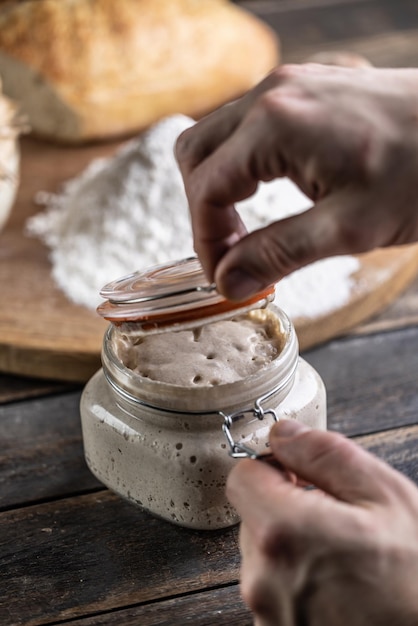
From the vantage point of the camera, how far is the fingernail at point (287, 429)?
0.60 meters

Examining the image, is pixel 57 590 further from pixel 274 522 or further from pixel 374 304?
pixel 374 304

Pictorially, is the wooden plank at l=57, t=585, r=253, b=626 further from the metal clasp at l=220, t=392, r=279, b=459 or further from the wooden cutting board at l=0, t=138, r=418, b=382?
the wooden cutting board at l=0, t=138, r=418, b=382

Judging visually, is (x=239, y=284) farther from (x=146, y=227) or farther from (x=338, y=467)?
(x=146, y=227)

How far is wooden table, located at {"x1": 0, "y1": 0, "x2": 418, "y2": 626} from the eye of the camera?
69 cm

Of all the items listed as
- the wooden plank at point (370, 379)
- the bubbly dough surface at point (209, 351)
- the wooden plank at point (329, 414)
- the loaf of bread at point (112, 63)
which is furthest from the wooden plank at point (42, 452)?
the loaf of bread at point (112, 63)

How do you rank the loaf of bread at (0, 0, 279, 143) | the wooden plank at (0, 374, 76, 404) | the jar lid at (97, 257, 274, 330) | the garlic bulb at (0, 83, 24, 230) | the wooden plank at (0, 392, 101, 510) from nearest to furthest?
the jar lid at (97, 257, 274, 330) < the wooden plank at (0, 392, 101, 510) < the wooden plank at (0, 374, 76, 404) < the garlic bulb at (0, 83, 24, 230) < the loaf of bread at (0, 0, 279, 143)

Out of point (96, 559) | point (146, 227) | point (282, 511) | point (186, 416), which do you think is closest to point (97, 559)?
point (96, 559)

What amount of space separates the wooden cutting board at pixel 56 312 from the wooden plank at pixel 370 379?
31 millimetres

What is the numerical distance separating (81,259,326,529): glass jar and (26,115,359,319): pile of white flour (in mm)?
291

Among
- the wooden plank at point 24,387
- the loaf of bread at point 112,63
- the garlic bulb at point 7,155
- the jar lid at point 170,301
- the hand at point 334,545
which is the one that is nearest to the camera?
the hand at point 334,545

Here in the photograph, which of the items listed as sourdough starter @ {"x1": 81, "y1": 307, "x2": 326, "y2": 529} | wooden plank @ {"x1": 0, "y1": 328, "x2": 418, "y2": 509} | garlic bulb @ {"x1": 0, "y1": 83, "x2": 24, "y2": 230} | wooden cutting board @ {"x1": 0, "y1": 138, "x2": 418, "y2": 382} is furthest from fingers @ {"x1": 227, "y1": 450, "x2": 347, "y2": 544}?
garlic bulb @ {"x1": 0, "y1": 83, "x2": 24, "y2": 230}

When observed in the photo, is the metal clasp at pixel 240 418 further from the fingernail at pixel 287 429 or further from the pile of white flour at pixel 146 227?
the pile of white flour at pixel 146 227

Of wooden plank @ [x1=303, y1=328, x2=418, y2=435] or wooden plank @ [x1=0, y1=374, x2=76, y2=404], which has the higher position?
wooden plank @ [x1=303, y1=328, x2=418, y2=435]

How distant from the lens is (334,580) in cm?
51
